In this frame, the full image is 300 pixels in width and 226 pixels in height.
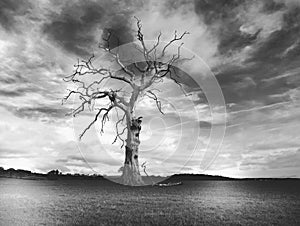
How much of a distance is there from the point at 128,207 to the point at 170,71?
75.7 feet

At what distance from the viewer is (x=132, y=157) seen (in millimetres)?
36625

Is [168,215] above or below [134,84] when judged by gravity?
below

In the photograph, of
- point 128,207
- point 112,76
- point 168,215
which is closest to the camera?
point 168,215

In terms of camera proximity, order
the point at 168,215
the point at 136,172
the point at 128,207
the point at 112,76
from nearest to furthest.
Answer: the point at 168,215 < the point at 128,207 < the point at 136,172 < the point at 112,76

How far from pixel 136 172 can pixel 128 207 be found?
662 inches

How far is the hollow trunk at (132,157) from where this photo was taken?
120 feet

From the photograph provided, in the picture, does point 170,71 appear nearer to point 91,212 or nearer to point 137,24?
point 137,24

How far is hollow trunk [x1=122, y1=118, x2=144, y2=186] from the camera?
36.5m

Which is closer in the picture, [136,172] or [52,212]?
[52,212]

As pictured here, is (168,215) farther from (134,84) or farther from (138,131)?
(134,84)

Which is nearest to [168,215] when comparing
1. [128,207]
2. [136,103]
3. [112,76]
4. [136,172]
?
[128,207]

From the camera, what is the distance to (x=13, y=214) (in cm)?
1792

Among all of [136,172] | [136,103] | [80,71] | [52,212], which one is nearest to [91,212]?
[52,212]

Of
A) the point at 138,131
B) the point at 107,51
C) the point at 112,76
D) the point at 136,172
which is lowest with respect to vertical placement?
the point at 136,172
